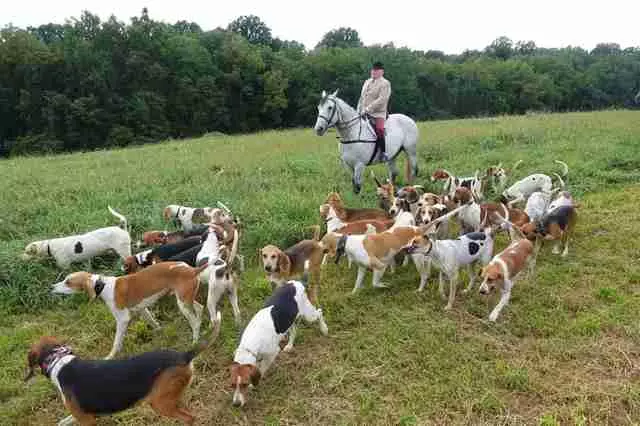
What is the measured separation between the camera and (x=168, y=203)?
9711mm

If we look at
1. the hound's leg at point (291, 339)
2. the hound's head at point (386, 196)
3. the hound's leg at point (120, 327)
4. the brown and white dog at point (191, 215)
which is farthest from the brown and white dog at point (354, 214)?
the hound's leg at point (120, 327)

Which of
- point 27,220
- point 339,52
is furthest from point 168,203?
point 339,52

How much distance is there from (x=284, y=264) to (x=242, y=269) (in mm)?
1503

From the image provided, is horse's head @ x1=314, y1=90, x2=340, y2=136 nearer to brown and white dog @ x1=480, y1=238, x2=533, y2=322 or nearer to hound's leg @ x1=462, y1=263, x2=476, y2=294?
hound's leg @ x1=462, y1=263, x2=476, y2=294

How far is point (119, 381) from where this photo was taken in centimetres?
378

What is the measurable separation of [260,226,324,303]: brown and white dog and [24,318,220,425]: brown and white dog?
1.86 metres

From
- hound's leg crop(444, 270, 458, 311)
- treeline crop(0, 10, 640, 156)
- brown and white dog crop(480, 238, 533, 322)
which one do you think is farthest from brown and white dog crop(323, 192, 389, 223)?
treeline crop(0, 10, 640, 156)

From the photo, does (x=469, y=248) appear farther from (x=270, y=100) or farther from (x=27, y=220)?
(x=270, y=100)

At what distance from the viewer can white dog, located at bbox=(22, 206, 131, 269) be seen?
705cm

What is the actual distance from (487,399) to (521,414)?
11.8 inches

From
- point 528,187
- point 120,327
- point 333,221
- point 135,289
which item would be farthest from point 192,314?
point 528,187

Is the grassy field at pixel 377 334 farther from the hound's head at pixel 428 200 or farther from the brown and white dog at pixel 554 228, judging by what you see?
the hound's head at pixel 428 200

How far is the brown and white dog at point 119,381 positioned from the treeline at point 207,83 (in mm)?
33644

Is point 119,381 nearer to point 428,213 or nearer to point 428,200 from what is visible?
point 428,213
